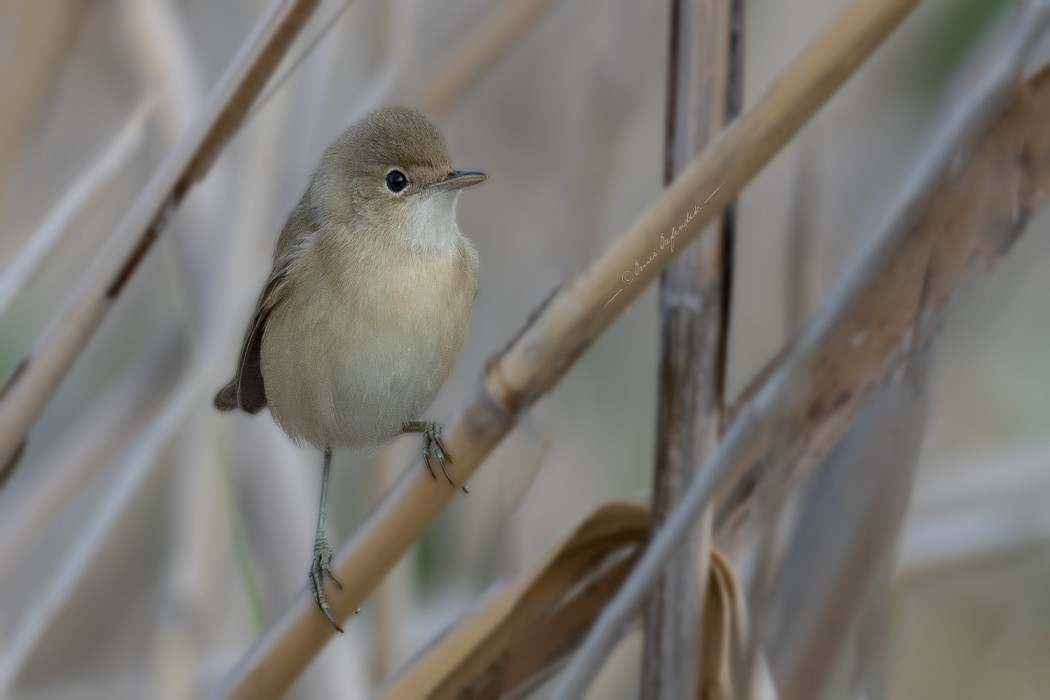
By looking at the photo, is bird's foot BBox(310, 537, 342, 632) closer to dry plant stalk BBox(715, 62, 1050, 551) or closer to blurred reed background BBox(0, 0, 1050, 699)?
blurred reed background BBox(0, 0, 1050, 699)

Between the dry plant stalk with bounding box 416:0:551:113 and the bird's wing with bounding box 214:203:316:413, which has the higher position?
the dry plant stalk with bounding box 416:0:551:113

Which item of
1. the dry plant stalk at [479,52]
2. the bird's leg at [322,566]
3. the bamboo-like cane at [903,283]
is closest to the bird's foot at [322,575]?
the bird's leg at [322,566]

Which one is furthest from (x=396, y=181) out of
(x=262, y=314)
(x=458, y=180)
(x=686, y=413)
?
(x=686, y=413)

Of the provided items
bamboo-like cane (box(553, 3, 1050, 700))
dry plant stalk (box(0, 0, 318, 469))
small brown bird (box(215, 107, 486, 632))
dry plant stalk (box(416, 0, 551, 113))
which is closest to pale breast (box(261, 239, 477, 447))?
small brown bird (box(215, 107, 486, 632))

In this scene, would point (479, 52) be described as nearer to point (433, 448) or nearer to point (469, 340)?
point (469, 340)

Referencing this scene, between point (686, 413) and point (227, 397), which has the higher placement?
point (686, 413)

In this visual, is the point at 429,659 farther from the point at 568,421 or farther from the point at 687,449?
the point at 568,421

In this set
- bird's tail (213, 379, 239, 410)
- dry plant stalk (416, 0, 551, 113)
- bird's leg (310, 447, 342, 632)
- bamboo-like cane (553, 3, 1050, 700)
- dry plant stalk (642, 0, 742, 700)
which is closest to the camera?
bird's leg (310, 447, 342, 632)
